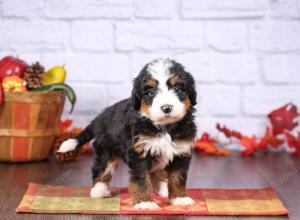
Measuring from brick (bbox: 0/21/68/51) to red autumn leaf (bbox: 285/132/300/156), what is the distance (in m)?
1.74

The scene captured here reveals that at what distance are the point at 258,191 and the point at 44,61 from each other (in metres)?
1.99

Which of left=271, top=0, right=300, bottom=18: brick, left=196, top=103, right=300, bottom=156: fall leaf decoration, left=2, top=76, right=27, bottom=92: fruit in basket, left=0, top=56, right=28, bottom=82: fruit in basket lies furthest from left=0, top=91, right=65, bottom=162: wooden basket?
left=271, top=0, right=300, bottom=18: brick

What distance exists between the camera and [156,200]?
2.56 metres

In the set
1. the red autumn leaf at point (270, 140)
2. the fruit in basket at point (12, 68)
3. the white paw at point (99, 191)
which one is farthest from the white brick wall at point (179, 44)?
the white paw at point (99, 191)

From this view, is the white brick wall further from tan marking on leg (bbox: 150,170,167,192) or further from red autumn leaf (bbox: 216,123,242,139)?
tan marking on leg (bbox: 150,170,167,192)

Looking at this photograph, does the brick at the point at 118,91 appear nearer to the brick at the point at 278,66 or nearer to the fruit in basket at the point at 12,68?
the fruit in basket at the point at 12,68

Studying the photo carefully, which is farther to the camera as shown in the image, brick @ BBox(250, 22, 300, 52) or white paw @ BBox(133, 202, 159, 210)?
brick @ BBox(250, 22, 300, 52)

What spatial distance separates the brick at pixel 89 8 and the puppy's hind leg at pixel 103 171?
161 centimetres

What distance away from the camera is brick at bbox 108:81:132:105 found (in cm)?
398

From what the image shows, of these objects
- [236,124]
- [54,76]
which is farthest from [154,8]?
[236,124]

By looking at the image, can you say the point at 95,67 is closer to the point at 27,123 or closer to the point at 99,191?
the point at 27,123

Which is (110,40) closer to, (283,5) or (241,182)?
(283,5)

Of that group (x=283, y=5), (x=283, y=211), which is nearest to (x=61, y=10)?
(x=283, y=5)

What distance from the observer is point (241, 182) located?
3025mm
